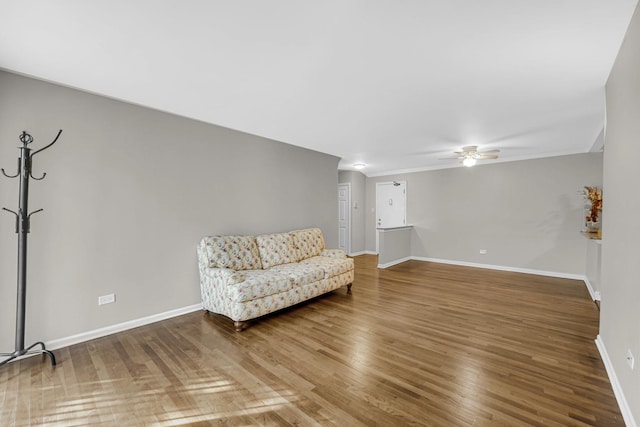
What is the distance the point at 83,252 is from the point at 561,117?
5.72 m

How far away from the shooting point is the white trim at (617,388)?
165cm

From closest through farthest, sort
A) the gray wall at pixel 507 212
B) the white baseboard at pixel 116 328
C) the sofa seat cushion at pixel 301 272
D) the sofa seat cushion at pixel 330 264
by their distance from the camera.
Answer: the white baseboard at pixel 116 328 < the sofa seat cushion at pixel 301 272 < the sofa seat cushion at pixel 330 264 < the gray wall at pixel 507 212

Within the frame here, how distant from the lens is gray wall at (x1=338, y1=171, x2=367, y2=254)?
25.5 ft

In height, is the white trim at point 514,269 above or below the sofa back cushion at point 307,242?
below

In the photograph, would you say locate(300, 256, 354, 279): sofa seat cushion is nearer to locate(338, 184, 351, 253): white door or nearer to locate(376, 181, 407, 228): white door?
locate(338, 184, 351, 253): white door

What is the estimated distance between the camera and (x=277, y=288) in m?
3.37

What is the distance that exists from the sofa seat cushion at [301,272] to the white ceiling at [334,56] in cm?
205

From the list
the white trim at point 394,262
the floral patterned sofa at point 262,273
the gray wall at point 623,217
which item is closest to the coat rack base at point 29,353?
the floral patterned sofa at point 262,273

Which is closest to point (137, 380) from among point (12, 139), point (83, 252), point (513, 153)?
point (83, 252)

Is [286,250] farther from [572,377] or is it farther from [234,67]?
[572,377]

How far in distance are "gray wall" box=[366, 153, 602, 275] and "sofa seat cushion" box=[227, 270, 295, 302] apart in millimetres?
4797

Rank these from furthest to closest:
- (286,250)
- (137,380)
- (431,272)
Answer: (431,272) → (286,250) → (137,380)

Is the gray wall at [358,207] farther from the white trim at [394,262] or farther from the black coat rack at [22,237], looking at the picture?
the black coat rack at [22,237]

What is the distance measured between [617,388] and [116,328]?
4.48 meters
